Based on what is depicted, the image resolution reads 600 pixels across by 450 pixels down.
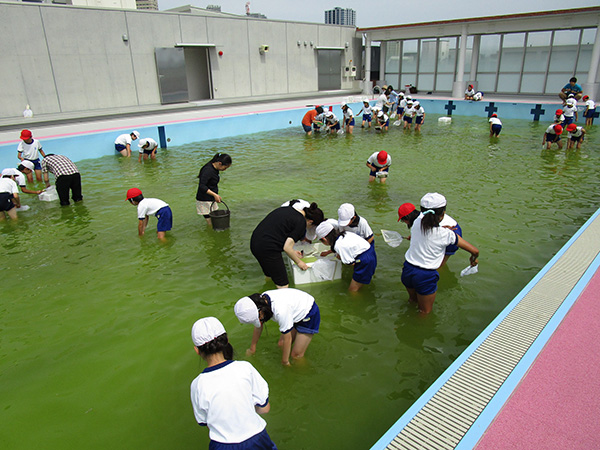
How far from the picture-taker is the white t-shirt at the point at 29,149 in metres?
10.7

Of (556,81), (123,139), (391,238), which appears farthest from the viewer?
(556,81)

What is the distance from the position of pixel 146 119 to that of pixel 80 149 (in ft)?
17.9

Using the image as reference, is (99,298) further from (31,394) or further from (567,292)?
(567,292)

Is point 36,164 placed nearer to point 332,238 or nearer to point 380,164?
point 380,164

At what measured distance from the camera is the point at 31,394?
159 inches

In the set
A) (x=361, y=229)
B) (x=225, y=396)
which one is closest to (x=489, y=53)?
(x=361, y=229)

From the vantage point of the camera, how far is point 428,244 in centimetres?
461

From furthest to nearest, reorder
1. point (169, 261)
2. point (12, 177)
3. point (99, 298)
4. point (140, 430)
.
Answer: point (12, 177)
point (169, 261)
point (99, 298)
point (140, 430)

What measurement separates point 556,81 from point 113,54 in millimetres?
24866

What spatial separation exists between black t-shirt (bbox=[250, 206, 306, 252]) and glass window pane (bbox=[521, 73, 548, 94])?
85.6ft

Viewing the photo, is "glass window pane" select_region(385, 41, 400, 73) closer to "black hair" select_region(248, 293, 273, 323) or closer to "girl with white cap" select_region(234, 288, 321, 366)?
"girl with white cap" select_region(234, 288, 321, 366)

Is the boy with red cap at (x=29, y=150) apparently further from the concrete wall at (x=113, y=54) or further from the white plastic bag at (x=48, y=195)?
the concrete wall at (x=113, y=54)

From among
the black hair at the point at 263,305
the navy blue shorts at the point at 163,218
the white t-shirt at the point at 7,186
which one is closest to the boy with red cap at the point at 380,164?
the navy blue shorts at the point at 163,218

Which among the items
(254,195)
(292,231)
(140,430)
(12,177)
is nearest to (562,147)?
(254,195)
